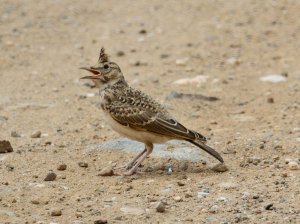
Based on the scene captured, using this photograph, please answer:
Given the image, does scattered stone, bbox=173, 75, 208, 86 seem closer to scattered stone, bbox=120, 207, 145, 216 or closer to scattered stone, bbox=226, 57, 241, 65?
scattered stone, bbox=226, 57, 241, 65

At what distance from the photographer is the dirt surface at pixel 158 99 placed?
8047 mm

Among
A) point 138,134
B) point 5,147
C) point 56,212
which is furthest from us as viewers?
point 5,147

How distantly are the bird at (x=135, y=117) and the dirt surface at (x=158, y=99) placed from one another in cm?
34

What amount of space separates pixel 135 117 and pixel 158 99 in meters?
3.22

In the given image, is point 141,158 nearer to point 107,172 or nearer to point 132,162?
point 132,162

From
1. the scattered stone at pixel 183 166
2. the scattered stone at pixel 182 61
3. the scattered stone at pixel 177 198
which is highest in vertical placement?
the scattered stone at pixel 182 61

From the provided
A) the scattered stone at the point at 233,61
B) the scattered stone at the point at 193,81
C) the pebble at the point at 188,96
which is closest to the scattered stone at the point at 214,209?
the pebble at the point at 188,96

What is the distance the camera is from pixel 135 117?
358 inches

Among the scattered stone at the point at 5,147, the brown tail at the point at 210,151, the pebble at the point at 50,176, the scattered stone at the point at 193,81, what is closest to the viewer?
the pebble at the point at 50,176

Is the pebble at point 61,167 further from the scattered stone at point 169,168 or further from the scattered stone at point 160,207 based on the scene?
the scattered stone at point 160,207

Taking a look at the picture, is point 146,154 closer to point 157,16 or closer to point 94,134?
point 94,134

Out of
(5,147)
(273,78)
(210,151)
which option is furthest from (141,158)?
(273,78)

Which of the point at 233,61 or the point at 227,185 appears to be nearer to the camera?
the point at 227,185

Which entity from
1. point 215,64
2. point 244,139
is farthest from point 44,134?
point 215,64
